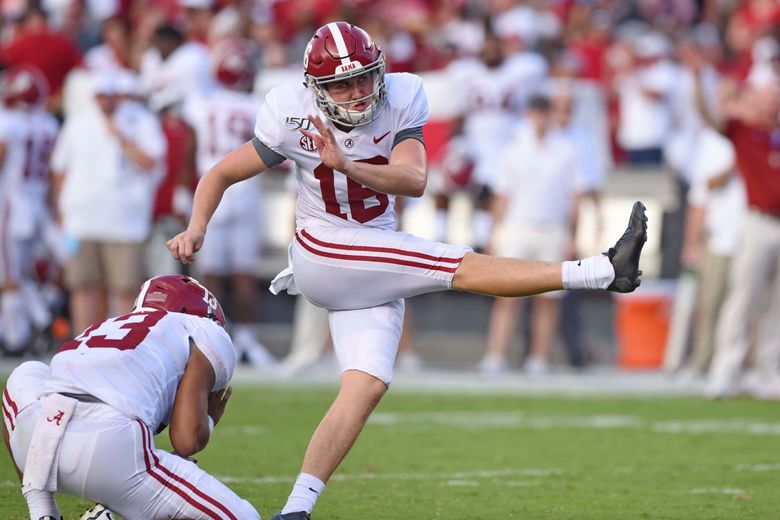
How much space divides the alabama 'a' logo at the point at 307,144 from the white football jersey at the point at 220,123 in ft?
21.3

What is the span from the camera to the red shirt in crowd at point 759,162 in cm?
1013

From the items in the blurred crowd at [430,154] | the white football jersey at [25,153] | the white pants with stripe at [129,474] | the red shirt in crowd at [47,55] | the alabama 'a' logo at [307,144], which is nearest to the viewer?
the white pants with stripe at [129,474]

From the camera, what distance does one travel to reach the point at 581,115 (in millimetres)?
14352

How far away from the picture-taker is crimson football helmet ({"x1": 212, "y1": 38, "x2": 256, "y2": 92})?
40.0 ft

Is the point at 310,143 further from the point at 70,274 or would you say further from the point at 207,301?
the point at 70,274

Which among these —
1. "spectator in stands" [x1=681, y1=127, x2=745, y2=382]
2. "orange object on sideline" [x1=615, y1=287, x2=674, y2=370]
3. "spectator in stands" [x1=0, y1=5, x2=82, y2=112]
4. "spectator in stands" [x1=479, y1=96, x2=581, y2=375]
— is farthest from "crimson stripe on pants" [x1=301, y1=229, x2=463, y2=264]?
"spectator in stands" [x1=0, y1=5, x2=82, y2=112]

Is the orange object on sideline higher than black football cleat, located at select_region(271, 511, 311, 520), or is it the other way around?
black football cleat, located at select_region(271, 511, 311, 520)

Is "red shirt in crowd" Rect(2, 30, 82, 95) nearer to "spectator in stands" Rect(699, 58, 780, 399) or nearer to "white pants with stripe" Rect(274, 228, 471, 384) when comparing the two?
"spectator in stands" Rect(699, 58, 780, 399)

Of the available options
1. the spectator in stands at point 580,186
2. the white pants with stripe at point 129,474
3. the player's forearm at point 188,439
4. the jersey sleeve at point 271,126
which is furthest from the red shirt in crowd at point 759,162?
the white pants with stripe at point 129,474

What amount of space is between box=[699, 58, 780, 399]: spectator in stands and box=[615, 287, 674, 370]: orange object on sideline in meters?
1.88

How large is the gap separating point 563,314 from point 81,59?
5627mm

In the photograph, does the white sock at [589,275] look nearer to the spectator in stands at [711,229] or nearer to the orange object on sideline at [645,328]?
the spectator in stands at [711,229]

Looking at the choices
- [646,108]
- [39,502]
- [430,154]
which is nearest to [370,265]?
[39,502]

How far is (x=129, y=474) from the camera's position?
4.83 m
